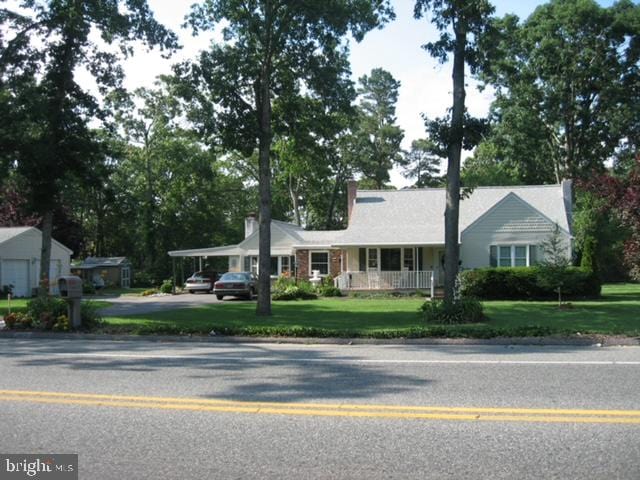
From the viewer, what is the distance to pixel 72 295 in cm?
1564

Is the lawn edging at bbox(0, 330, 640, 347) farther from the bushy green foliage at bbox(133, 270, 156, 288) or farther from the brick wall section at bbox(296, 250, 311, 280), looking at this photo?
the bushy green foliage at bbox(133, 270, 156, 288)

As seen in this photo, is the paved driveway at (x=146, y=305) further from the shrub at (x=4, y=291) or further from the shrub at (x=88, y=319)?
the shrub at (x=4, y=291)

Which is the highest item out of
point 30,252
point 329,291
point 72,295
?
point 30,252

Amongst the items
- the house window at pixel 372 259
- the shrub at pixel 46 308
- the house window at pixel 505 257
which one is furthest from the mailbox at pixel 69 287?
the house window at pixel 505 257

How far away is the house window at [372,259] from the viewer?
110 feet

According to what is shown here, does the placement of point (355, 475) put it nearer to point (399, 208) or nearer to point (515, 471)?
point (515, 471)

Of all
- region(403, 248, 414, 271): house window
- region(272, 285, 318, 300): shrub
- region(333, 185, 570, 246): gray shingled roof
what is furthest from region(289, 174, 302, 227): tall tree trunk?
region(272, 285, 318, 300): shrub

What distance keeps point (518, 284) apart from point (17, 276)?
97.9ft

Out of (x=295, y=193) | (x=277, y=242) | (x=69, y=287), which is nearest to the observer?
(x=69, y=287)

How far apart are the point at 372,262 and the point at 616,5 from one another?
2816 centimetres

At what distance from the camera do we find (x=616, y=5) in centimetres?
4369

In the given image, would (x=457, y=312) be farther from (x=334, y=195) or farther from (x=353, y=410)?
(x=334, y=195)

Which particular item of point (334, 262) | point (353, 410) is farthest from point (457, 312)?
point (334, 262)

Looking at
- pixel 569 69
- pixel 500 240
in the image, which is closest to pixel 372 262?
pixel 500 240
